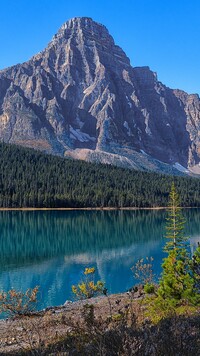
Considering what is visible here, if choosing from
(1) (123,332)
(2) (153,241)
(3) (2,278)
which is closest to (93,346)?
(1) (123,332)

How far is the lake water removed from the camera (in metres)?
41.3

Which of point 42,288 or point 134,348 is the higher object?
point 134,348

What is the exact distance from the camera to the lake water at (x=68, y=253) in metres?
41.3

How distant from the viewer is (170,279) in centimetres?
1744

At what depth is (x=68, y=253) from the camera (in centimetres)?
6450

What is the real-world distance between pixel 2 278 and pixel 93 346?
38.9m

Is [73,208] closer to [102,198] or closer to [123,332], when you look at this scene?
[102,198]

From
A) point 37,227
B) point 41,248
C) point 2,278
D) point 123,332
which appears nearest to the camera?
point 123,332

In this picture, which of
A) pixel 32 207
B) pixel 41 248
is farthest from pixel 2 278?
pixel 32 207

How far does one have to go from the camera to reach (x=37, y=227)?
334 ft

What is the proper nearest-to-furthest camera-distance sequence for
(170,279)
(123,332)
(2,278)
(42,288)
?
(123,332) → (170,279) → (42,288) → (2,278)

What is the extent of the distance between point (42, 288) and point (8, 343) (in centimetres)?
2588

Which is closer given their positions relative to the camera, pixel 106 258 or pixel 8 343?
pixel 8 343

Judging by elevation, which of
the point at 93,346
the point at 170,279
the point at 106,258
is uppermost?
the point at 93,346
